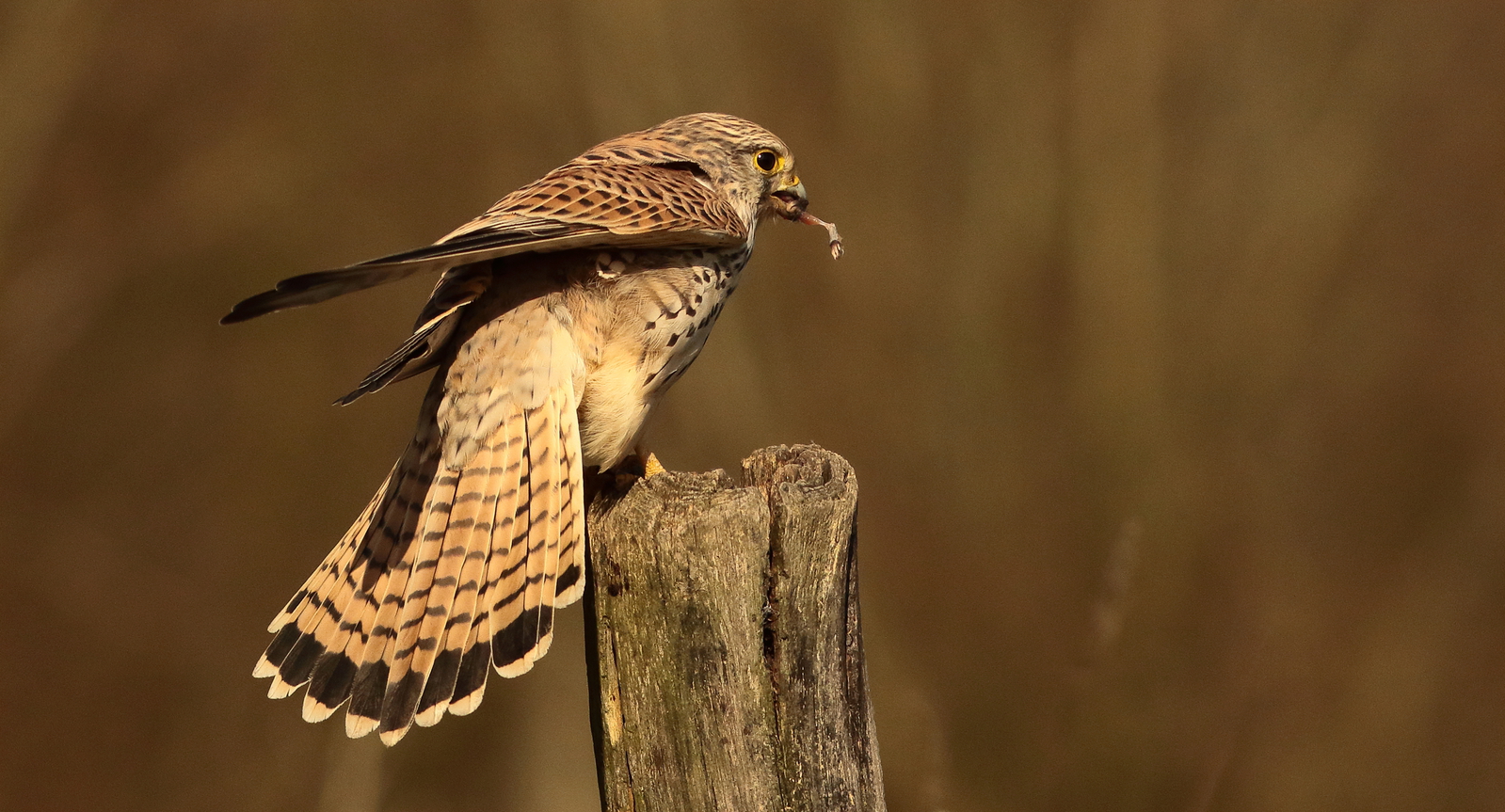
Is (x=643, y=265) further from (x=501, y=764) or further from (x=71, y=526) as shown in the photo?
(x=71, y=526)

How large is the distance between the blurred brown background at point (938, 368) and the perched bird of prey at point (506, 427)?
2.22 metres

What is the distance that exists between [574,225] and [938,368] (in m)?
3.27

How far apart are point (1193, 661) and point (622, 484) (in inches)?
126

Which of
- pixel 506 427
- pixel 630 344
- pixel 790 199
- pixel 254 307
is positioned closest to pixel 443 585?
pixel 506 427

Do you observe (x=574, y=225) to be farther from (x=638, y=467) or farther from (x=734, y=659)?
Answer: (x=638, y=467)

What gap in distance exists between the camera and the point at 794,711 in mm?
2117

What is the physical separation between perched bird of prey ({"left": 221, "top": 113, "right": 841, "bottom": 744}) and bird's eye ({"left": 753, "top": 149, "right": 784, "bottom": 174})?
36 centimetres

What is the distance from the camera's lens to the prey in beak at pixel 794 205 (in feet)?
11.8

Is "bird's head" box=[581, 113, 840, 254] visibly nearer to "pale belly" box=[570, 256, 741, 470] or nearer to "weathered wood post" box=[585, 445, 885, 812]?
"pale belly" box=[570, 256, 741, 470]

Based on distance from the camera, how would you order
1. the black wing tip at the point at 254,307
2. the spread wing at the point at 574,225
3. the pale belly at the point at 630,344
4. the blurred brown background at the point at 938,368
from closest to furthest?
1. the black wing tip at the point at 254,307
2. the spread wing at the point at 574,225
3. the pale belly at the point at 630,344
4. the blurred brown background at the point at 938,368

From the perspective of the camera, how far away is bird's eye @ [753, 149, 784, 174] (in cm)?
348

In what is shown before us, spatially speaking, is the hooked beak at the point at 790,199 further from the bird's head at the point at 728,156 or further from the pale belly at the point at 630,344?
the pale belly at the point at 630,344

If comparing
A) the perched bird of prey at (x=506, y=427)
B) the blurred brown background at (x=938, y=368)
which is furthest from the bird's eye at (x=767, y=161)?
the blurred brown background at (x=938, y=368)

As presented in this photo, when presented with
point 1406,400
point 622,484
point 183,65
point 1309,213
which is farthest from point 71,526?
point 1406,400
